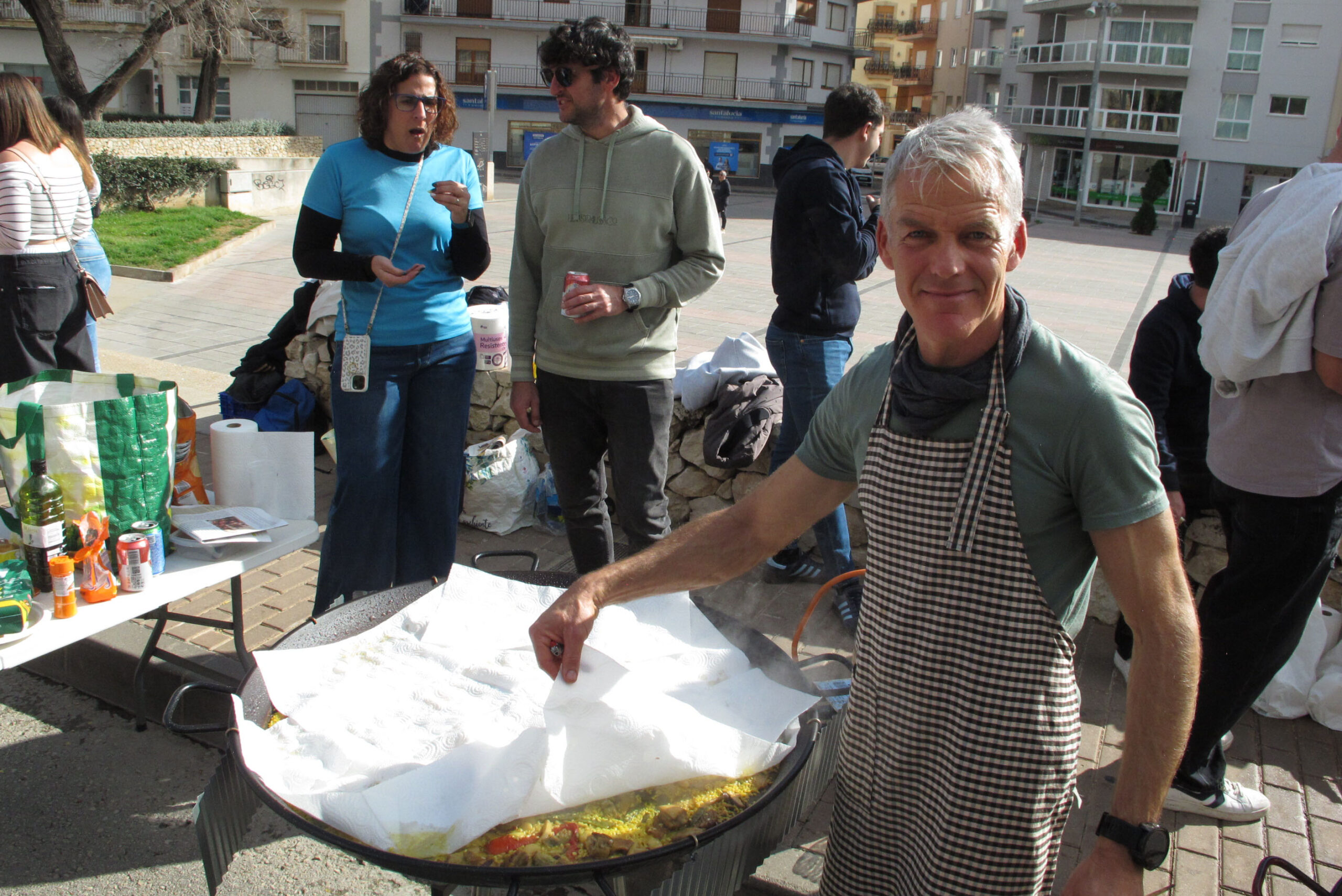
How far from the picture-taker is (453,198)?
123 inches

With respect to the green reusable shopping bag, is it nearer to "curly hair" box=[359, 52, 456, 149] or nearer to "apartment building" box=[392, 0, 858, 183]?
"curly hair" box=[359, 52, 456, 149]

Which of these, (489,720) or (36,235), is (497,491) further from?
(489,720)

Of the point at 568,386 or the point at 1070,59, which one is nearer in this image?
the point at 568,386

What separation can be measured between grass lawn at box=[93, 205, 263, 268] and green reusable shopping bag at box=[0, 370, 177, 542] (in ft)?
33.7

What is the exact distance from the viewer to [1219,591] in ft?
8.16

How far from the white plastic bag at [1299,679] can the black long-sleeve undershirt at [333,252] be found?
299cm

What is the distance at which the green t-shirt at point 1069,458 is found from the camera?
1291mm

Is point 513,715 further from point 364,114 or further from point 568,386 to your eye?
point 364,114

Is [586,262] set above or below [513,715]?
above

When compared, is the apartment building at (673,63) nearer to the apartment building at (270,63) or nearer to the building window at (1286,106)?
the apartment building at (270,63)

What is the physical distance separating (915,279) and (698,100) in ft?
151

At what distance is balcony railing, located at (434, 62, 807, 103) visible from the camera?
4475 centimetres

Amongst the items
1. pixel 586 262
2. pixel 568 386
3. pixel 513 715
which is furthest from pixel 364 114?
pixel 513 715

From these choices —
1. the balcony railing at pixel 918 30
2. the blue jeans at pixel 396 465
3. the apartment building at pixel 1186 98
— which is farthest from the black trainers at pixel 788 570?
Result: the balcony railing at pixel 918 30
